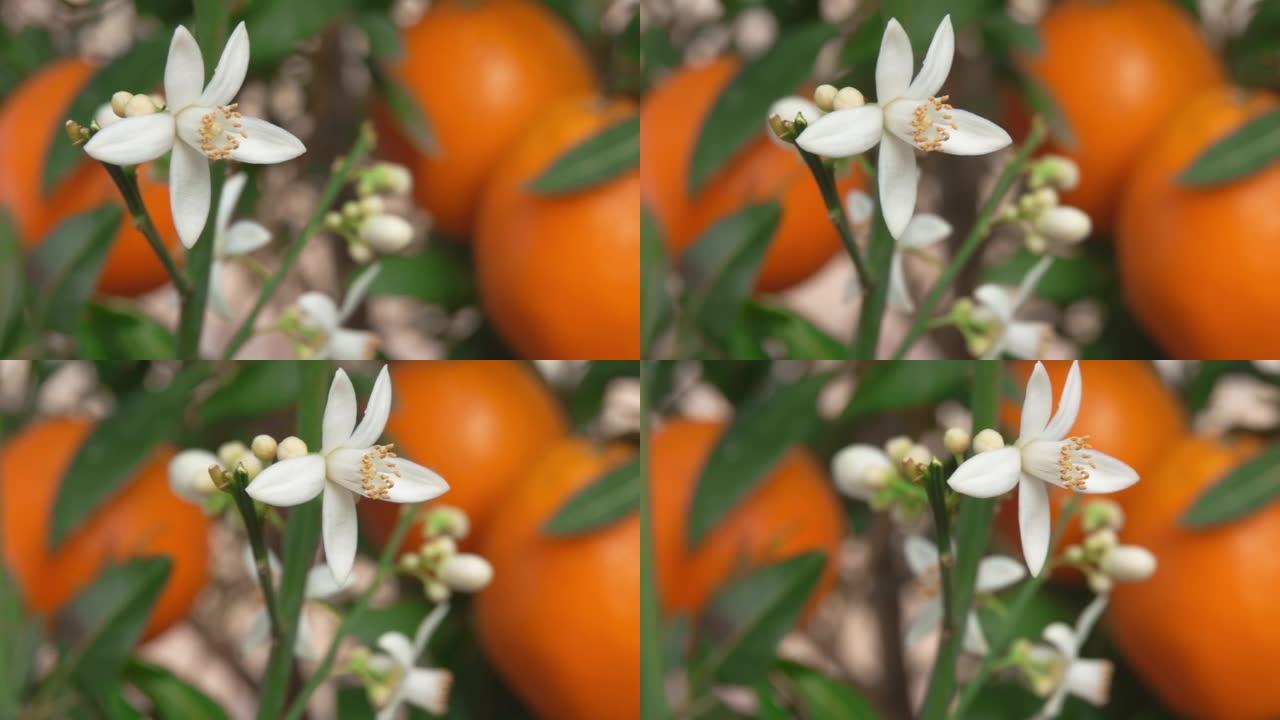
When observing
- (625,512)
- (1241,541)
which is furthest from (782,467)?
(1241,541)

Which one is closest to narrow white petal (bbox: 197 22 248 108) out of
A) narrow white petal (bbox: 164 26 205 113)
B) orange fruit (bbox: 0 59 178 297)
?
narrow white petal (bbox: 164 26 205 113)

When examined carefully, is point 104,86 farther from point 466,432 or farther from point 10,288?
point 466,432

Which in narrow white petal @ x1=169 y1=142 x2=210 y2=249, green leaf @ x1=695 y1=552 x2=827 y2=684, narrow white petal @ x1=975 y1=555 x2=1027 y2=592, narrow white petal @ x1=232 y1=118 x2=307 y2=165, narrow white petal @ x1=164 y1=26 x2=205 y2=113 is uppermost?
narrow white petal @ x1=164 y1=26 x2=205 y2=113

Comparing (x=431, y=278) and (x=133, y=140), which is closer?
(x=133, y=140)

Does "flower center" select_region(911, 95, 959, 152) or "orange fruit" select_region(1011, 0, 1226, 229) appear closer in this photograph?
"flower center" select_region(911, 95, 959, 152)

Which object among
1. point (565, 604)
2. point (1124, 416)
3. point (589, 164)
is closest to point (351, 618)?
point (565, 604)

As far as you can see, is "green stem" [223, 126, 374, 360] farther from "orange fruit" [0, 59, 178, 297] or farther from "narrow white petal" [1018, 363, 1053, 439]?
"narrow white petal" [1018, 363, 1053, 439]
